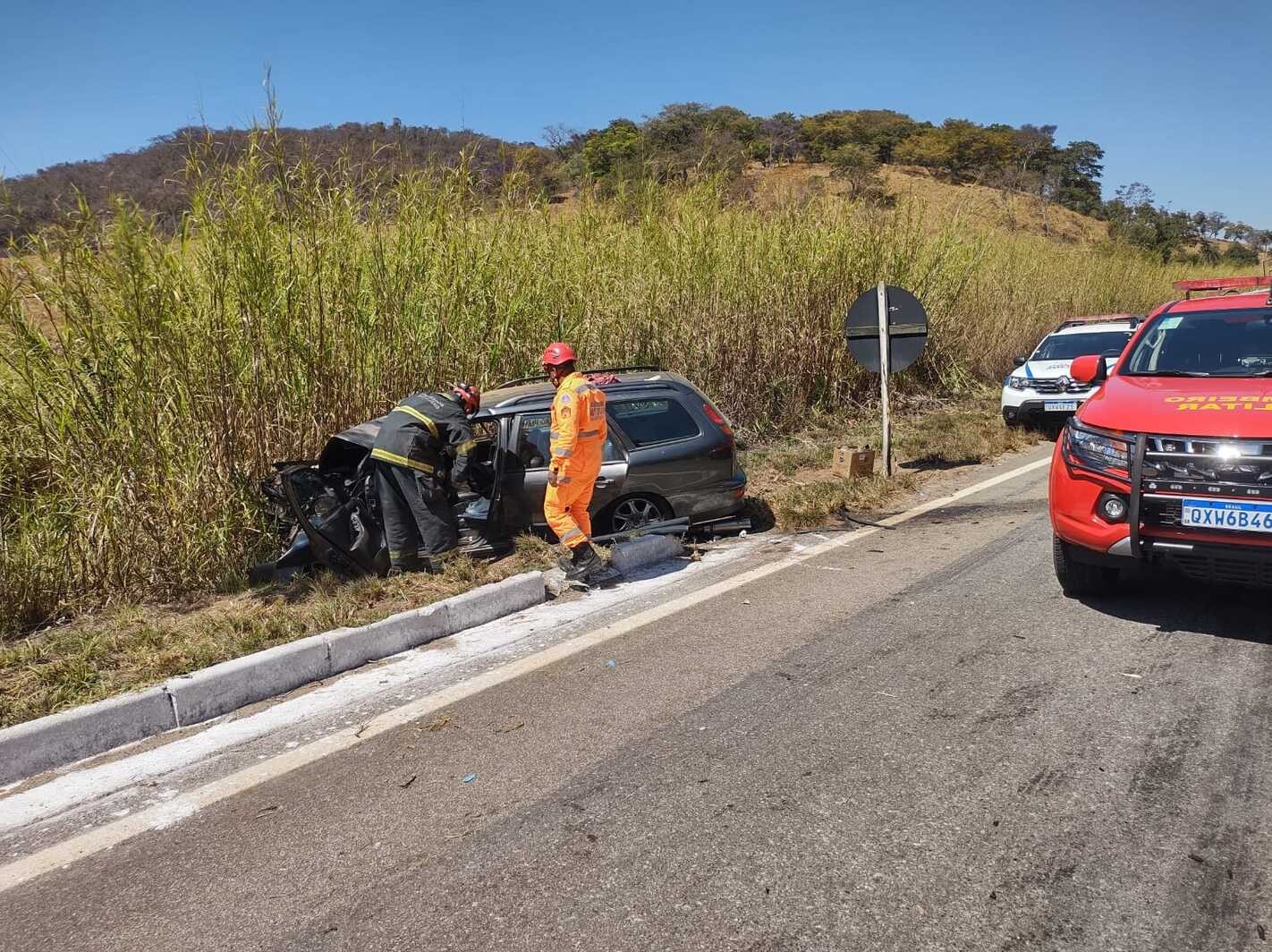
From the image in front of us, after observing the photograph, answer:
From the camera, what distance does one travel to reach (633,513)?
685 cm

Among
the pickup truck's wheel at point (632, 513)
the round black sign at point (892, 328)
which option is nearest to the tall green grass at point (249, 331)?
the pickup truck's wheel at point (632, 513)

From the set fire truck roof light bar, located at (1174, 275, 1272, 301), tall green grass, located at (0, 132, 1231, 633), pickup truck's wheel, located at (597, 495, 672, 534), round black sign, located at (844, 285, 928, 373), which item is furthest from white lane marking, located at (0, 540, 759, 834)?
fire truck roof light bar, located at (1174, 275, 1272, 301)

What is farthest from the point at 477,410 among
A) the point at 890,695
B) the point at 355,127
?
the point at 890,695

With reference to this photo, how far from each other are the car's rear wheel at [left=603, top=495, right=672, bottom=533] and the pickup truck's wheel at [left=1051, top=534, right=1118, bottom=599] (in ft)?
9.34

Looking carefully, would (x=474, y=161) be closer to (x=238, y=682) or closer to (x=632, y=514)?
(x=632, y=514)

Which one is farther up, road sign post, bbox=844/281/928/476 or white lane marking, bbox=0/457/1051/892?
road sign post, bbox=844/281/928/476

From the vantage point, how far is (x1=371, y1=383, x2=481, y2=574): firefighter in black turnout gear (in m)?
5.88

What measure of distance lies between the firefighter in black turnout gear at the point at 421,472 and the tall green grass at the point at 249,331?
3.56ft

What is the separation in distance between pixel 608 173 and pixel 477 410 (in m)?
5.98

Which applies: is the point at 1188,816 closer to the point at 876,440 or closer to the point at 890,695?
the point at 890,695

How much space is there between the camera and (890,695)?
13.1 feet

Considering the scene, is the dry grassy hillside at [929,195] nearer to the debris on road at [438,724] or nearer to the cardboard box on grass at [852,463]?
the cardboard box on grass at [852,463]

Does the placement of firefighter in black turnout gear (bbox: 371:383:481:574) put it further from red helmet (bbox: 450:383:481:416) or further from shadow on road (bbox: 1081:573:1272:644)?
shadow on road (bbox: 1081:573:1272:644)

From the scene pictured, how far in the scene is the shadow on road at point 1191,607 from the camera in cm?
461
